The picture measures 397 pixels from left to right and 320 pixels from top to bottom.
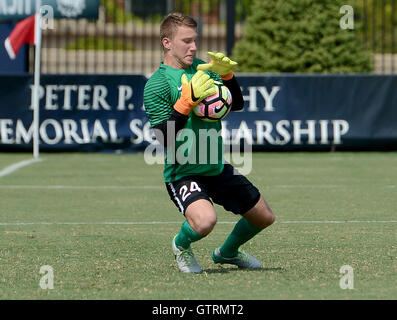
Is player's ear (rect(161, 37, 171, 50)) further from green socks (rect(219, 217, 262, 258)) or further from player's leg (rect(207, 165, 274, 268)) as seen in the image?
green socks (rect(219, 217, 262, 258))

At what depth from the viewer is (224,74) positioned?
700 centimetres

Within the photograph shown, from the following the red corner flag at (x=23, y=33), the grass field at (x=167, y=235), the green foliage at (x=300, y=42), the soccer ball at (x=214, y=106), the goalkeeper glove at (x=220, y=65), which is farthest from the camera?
the green foliage at (x=300, y=42)

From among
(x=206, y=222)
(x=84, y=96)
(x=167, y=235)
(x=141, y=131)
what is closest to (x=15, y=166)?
(x=84, y=96)

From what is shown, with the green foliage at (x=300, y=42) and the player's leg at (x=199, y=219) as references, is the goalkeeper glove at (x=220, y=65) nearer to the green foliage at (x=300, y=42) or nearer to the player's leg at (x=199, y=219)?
the player's leg at (x=199, y=219)

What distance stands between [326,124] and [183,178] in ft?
34.1

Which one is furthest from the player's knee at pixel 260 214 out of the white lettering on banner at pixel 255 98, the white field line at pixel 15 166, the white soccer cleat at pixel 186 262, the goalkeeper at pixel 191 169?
the white lettering on banner at pixel 255 98

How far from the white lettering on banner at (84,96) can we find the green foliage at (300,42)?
8.74 feet

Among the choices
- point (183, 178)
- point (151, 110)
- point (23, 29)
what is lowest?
point (183, 178)

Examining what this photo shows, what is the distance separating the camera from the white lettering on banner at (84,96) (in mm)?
16875

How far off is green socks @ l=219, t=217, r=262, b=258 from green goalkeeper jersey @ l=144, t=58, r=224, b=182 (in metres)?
0.44

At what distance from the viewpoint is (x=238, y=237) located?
23.3 feet

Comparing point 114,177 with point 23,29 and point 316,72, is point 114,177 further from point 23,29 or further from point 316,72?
point 316,72

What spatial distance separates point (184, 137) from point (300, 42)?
1211 cm
